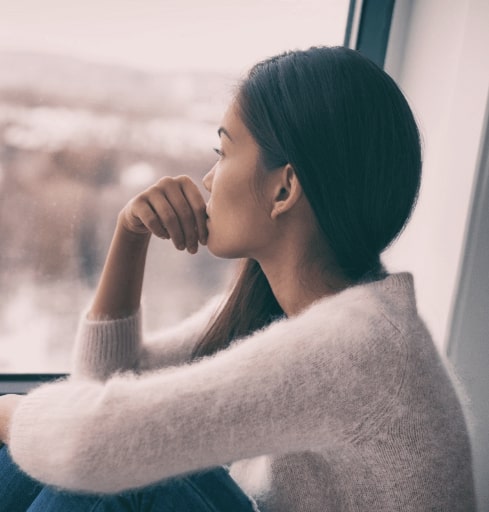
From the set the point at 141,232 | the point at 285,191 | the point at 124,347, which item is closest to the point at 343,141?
the point at 285,191

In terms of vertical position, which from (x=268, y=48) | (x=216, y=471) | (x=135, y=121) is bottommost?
(x=216, y=471)

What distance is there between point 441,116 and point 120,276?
587 millimetres

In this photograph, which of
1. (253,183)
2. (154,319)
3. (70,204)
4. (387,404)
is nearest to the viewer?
(387,404)

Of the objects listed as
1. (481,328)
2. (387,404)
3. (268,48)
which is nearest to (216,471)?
(387,404)

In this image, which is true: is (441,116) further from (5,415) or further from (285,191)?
(5,415)

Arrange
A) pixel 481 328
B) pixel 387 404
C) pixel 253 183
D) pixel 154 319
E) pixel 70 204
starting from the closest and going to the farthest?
pixel 387 404 → pixel 253 183 → pixel 481 328 → pixel 70 204 → pixel 154 319

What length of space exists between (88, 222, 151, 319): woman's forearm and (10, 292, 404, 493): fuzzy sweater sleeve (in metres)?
0.33

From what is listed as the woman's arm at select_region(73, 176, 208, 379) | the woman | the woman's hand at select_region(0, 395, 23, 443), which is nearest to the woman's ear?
the woman

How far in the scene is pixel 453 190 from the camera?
939mm

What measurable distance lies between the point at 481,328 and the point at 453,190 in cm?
22

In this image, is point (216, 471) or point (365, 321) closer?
point (365, 321)

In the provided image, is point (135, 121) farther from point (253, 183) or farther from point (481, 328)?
point (481, 328)

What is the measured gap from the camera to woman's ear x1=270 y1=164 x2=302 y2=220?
2.19ft

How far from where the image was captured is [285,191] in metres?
0.68
